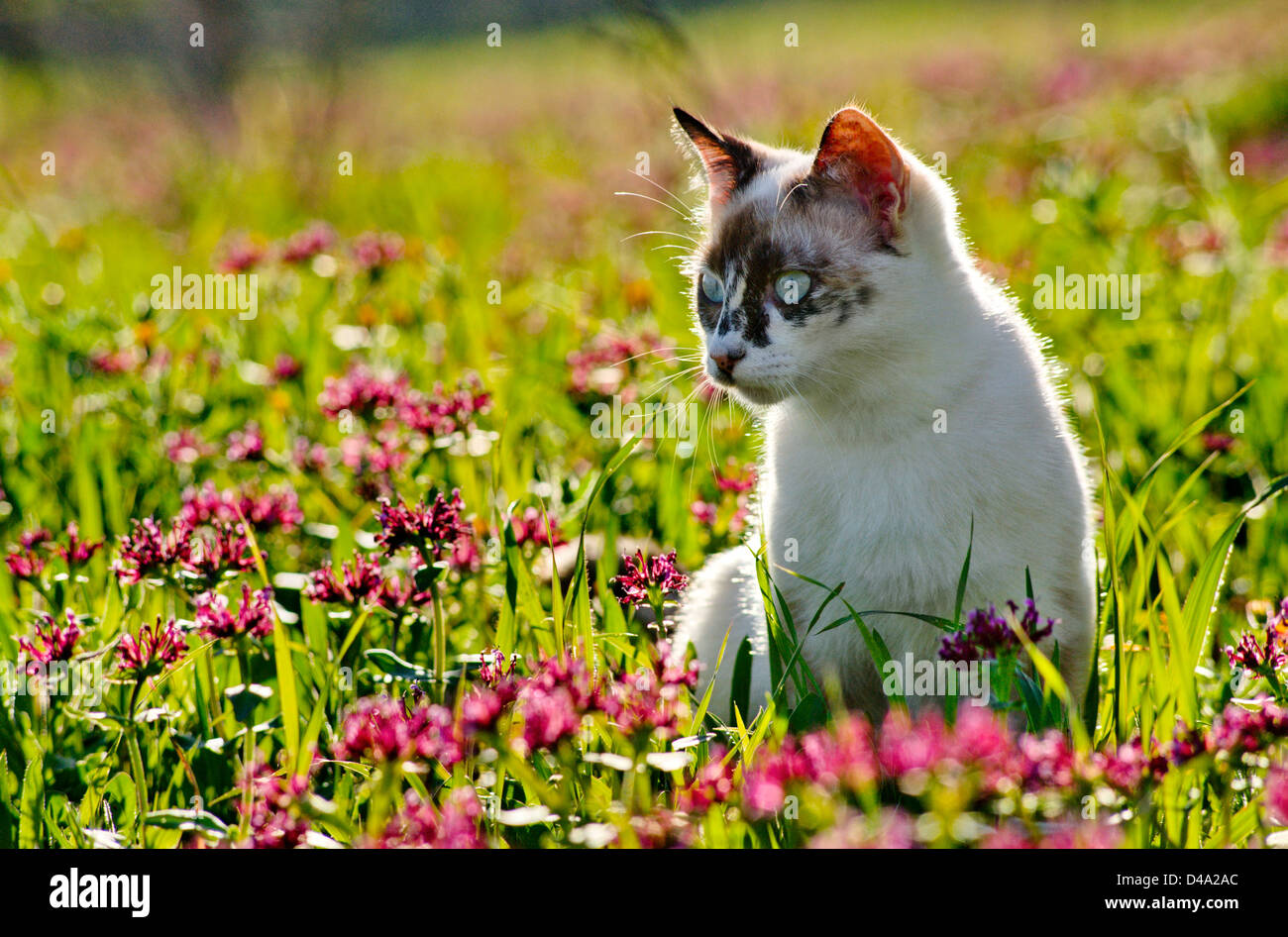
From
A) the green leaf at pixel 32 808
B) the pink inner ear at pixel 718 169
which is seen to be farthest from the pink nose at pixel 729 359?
the green leaf at pixel 32 808

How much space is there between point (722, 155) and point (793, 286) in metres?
0.58

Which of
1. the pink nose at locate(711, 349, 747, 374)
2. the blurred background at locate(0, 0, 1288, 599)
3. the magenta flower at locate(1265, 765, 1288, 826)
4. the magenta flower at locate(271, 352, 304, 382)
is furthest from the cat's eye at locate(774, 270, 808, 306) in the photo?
the magenta flower at locate(271, 352, 304, 382)

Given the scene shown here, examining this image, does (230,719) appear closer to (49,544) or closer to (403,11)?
(49,544)

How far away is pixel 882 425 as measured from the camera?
2.36 meters

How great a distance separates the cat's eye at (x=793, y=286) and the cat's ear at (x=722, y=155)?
1.59 ft

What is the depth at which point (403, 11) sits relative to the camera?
34594 mm

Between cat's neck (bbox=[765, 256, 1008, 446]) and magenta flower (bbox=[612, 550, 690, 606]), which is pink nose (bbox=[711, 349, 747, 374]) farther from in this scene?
magenta flower (bbox=[612, 550, 690, 606])

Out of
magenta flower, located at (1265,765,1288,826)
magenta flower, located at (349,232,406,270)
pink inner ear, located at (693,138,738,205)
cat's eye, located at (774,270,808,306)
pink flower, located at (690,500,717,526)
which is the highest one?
magenta flower, located at (349,232,406,270)

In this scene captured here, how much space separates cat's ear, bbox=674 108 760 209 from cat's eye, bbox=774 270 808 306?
48cm

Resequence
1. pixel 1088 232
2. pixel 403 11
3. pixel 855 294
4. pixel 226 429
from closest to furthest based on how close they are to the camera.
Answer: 1. pixel 855 294
2. pixel 226 429
3. pixel 1088 232
4. pixel 403 11

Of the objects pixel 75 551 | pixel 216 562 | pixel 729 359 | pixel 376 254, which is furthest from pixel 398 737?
pixel 376 254

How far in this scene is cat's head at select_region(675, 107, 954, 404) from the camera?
2391mm
